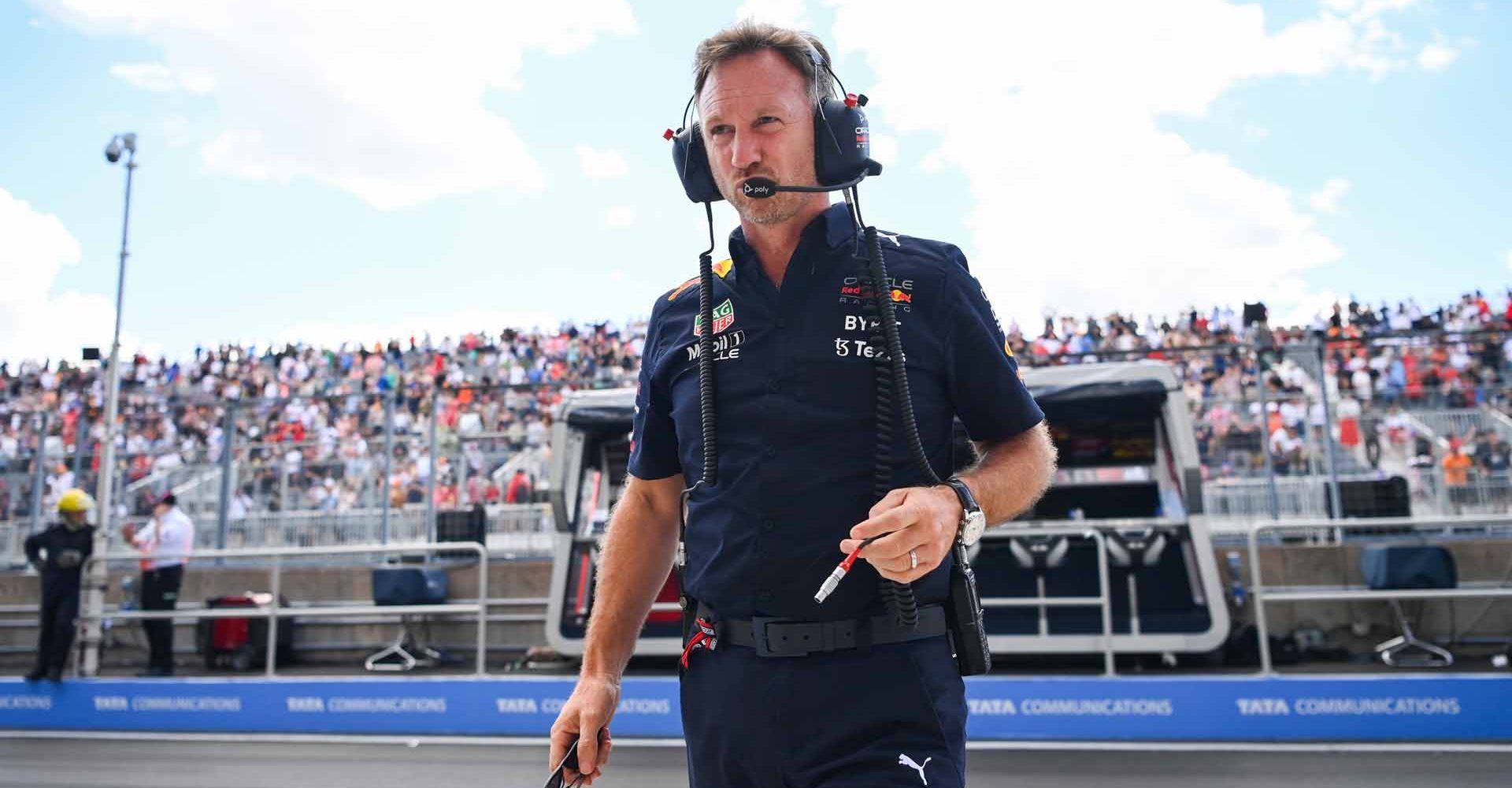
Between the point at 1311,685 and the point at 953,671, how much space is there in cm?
633

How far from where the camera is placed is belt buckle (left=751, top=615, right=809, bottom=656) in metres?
1.81

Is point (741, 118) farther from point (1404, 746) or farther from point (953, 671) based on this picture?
point (1404, 746)

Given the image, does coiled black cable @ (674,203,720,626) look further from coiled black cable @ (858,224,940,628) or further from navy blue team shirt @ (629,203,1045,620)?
coiled black cable @ (858,224,940,628)

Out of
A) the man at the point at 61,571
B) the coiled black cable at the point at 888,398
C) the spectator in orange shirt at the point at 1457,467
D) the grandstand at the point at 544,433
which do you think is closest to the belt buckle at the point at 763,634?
the coiled black cable at the point at 888,398

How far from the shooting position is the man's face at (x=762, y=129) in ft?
6.43

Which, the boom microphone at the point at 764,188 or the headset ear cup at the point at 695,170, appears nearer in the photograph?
the boom microphone at the point at 764,188

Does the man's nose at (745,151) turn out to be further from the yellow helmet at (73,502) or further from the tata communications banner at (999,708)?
the yellow helmet at (73,502)

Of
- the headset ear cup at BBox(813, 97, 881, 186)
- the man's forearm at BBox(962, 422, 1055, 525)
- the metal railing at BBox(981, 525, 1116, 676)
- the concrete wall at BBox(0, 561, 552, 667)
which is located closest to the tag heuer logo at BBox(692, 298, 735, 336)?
the headset ear cup at BBox(813, 97, 881, 186)

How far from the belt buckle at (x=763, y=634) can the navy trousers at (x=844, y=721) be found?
0.05ft

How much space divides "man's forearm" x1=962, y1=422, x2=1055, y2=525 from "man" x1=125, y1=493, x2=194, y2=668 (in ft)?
33.2

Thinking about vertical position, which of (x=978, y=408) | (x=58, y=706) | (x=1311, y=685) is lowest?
(x=58, y=706)

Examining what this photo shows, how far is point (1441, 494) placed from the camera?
9.09 meters

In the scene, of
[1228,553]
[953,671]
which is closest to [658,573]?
[953,671]

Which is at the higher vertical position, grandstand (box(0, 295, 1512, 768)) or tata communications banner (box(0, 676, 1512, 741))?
grandstand (box(0, 295, 1512, 768))
